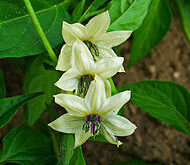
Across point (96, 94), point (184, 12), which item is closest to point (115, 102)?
point (96, 94)

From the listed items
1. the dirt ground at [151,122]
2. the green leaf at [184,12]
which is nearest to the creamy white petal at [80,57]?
the dirt ground at [151,122]

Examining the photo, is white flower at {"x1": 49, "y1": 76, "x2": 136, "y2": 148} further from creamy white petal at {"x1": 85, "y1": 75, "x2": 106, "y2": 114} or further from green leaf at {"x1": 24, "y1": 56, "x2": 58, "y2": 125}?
green leaf at {"x1": 24, "y1": 56, "x2": 58, "y2": 125}

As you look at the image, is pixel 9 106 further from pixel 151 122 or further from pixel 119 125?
pixel 151 122

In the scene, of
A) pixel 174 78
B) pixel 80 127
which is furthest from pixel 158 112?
pixel 174 78

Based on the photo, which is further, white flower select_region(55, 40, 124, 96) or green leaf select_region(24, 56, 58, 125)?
green leaf select_region(24, 56, 58, 125)

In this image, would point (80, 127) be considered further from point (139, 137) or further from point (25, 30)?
point (139, 137)

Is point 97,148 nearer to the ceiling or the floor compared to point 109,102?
nearer to the floor

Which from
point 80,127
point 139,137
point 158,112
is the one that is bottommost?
point 139,137

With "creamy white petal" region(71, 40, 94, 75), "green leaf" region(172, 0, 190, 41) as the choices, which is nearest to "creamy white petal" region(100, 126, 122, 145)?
"creamy white petal" region(71, 40, 94, 75)
